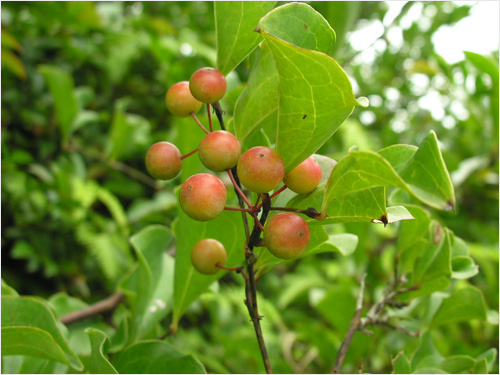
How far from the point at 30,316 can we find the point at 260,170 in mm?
536

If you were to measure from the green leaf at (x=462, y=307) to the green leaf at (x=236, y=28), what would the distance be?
747 millimetres

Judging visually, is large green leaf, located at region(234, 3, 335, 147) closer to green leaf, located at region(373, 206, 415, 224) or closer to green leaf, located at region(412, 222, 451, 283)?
green leaf, located at region(373, 206, 415, 224)

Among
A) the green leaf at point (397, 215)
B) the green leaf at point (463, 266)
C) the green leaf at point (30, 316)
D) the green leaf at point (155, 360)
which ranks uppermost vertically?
the green leaf at point (397, 215)

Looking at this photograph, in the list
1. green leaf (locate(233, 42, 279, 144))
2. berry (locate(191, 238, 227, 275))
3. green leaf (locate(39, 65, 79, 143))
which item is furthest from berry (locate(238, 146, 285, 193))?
green leaf (locate(39, 65, 79, 143))

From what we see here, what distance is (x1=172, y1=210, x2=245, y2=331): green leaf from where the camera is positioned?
895mm

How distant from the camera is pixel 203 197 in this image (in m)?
0.61

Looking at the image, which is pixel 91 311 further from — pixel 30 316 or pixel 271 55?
pixel 271 55

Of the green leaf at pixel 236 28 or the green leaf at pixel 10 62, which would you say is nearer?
the green leaf at pixel 236 28

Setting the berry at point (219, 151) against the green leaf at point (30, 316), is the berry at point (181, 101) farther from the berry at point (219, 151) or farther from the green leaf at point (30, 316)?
the green leaf at point (30, 316)

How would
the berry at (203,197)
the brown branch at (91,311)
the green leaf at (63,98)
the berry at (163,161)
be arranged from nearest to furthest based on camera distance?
the berry at (203,197) < the berry at (163,161) < the brown branch at (91,311) < the green leaf at (63,98)

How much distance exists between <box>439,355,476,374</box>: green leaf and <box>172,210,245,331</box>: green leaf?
474 millimetres

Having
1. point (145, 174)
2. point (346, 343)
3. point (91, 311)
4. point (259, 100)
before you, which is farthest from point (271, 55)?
point (145, 174)

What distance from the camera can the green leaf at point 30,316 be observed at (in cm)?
82

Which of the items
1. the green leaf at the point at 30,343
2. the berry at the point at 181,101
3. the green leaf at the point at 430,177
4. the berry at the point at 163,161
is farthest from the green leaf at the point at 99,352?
the green leaf at the point at 430,177
